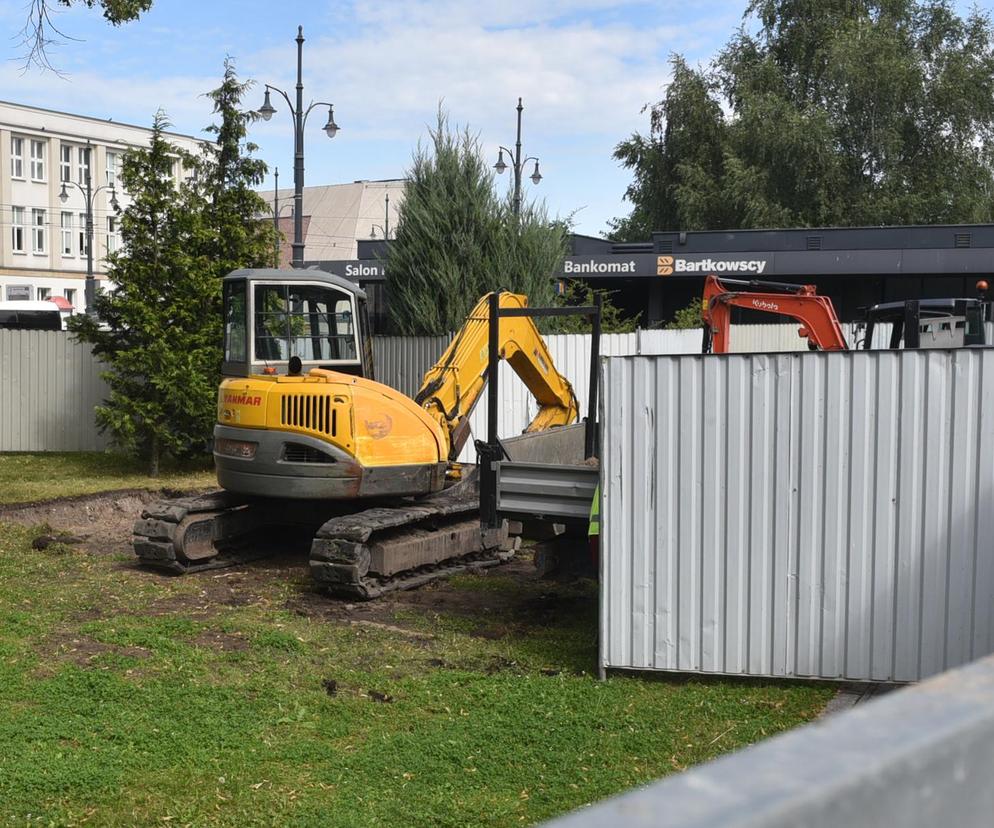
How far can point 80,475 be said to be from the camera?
18250 mm

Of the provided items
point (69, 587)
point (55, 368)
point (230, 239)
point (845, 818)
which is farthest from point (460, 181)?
point (845, 818)

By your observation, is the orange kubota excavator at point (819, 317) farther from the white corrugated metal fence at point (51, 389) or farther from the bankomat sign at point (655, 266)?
the bankomat sign at point (655, 266)

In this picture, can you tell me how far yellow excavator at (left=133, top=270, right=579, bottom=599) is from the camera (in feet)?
35.1

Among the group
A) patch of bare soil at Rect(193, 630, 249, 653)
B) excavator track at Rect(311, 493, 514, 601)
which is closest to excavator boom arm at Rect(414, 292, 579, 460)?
excavator track at Rect(311, 493, 514, 601)

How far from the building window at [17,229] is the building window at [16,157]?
1.91 meters

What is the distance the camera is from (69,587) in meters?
10.5

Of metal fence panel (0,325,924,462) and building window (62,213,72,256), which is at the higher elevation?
building window (62,213,72,256)

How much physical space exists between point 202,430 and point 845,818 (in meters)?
18.1

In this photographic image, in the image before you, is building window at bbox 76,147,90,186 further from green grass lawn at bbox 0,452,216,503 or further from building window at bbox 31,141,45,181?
green grass lawn at bbox 0,452,216,503

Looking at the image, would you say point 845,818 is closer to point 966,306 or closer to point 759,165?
point 966,306

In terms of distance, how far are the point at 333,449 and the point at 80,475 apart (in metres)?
9.09

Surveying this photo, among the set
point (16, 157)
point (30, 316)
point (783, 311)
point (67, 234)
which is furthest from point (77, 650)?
point (67, 234)

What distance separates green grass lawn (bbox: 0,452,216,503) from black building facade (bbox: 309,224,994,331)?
45.2ft

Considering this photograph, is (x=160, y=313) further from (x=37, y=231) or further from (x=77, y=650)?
(x=37, y=231)
